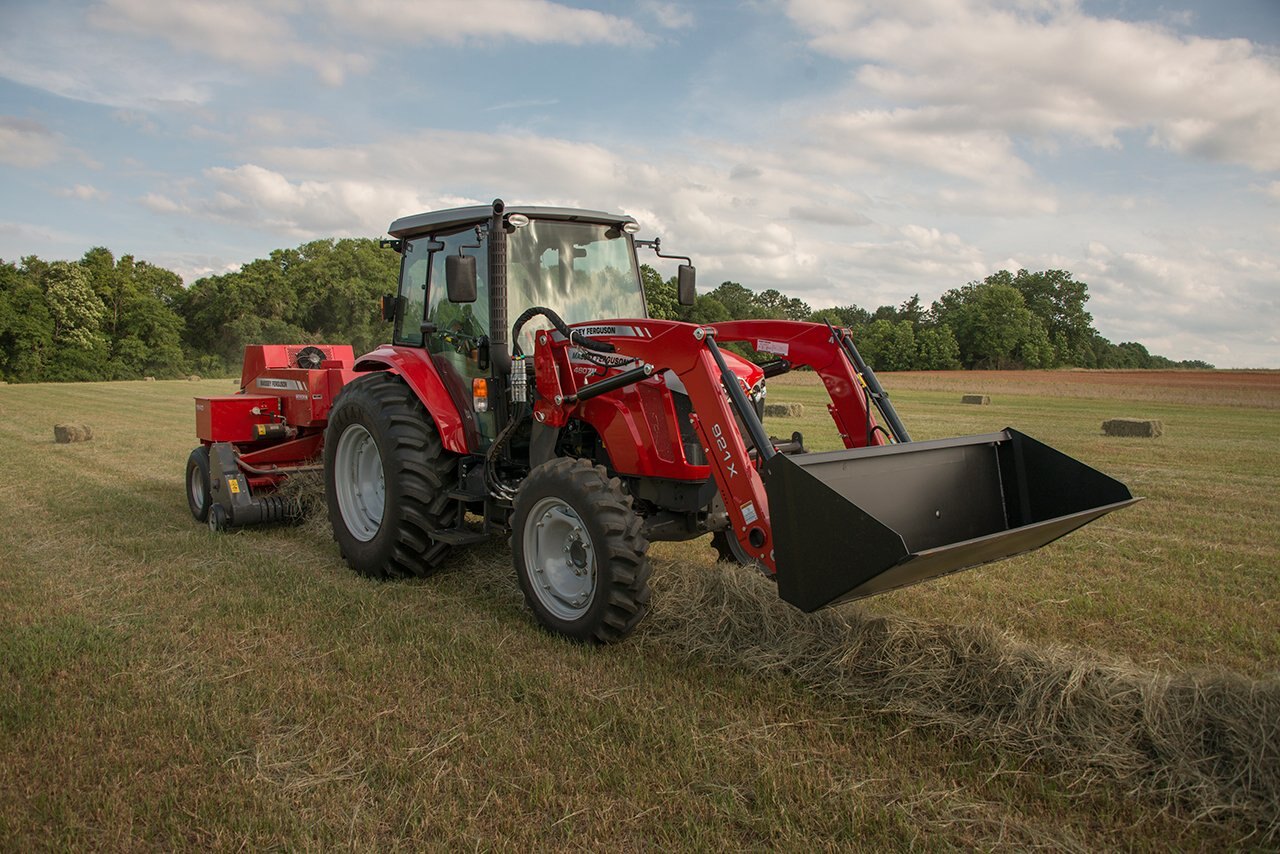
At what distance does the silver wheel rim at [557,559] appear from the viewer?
4.51m

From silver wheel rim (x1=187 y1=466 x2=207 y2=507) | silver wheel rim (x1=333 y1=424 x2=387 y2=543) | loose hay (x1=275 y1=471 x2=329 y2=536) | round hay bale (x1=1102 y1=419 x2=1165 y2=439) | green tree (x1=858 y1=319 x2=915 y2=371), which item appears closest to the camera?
silver wheel rim (x1=333 y1=424 x2=387 y2=543)

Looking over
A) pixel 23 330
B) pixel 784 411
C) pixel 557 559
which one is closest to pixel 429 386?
pixel 557 559

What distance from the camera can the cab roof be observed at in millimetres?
5348

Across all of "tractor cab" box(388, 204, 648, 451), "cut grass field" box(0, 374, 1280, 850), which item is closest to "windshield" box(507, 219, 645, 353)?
"tractor cab" box(388, 204, 648, 451)

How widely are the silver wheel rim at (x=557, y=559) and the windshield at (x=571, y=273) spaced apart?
119 centimetres

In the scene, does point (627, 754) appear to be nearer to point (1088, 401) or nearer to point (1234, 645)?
point (1234, 645)

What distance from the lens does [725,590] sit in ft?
14.8

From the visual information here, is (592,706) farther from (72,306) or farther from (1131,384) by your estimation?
(72,306)

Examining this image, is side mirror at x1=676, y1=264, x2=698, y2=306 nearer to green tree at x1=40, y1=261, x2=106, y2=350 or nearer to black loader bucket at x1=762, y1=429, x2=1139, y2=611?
black loader bucket at x1=762, y1=429, x2=1139, y2=611

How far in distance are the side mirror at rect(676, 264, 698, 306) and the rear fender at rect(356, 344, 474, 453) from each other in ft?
5.64

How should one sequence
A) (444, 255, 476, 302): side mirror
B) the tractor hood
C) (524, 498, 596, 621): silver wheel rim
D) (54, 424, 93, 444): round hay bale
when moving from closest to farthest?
(524, 498, 596, 621): silver wheel rim
(444, 255, 476, 302): side mirror
the tractor hood
(54, 424, 93, 444): round hay bale

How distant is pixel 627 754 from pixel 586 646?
1.06 meters

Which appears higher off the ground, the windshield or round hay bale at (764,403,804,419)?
the windshield

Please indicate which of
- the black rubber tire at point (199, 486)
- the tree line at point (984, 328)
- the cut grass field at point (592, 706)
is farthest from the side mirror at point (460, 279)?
the tree line at point (984, 328)
